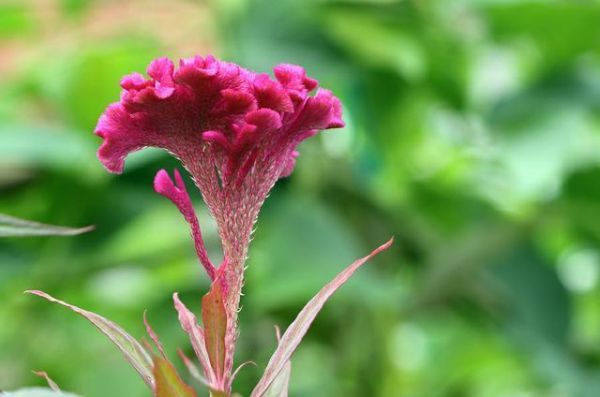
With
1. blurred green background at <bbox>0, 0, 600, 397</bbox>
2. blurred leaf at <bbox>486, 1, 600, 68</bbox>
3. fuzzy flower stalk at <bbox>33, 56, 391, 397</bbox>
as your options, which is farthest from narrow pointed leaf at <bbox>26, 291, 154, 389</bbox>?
blurred leaf at <bbox>486, 1, 600, 68</bbox>

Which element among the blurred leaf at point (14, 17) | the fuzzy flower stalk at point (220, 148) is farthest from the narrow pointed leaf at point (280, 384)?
the blurred leaf at point (14, 17)

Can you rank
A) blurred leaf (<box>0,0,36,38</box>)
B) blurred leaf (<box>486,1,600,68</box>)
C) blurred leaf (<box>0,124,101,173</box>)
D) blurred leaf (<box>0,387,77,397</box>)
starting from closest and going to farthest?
blurred leaf (<box>0,387,77,397</box>) → blurred leaf (<box>0,124,101,173</box>) → blurred leaf (<box>486,1,600,68</box>) → blurred leaf (<box>0,0,36,38</box>)

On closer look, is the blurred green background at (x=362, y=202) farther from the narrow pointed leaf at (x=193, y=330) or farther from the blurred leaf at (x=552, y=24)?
the narrow pointed leaf at (x=193, y=330)

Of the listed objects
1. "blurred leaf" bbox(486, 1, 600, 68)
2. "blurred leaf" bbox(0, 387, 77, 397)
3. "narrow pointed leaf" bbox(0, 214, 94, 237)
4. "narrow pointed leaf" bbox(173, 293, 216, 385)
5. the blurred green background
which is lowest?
the blurred green background

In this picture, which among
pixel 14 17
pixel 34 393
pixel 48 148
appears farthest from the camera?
pixel 14 17

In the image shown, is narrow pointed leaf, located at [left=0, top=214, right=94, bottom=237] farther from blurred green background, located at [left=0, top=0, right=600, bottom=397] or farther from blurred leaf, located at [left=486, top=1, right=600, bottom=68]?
blurred leaf, located at [left=486, top=1, right=600, bottom=68]

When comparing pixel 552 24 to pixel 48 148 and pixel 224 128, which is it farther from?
pixel 224 128

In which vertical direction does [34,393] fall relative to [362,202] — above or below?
above

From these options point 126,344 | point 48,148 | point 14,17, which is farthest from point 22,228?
point 14,17
